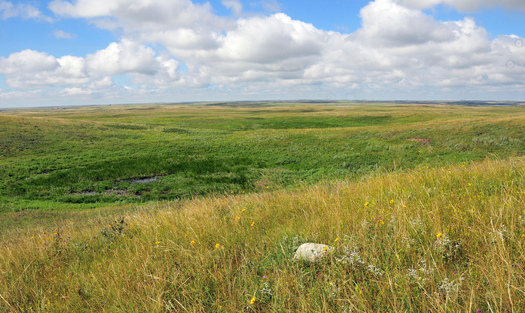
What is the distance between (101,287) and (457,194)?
525cm

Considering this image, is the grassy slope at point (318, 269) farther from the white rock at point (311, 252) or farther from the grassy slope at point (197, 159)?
the grassy slope at point (197, 159)

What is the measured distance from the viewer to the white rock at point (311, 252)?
9.74ft

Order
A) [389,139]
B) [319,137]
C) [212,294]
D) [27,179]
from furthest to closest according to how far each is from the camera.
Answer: [319,137] → [389,139] → [27,179] → [212,294]

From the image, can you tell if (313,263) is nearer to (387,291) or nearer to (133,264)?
(387,291)

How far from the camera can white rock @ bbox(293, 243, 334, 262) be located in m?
2.97

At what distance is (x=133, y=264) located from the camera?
350 centimetres

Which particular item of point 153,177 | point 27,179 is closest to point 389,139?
point 153,177

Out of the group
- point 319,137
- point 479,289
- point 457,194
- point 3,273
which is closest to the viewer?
point 479,289

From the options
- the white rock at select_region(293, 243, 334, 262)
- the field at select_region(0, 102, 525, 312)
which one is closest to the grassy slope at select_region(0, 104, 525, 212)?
the field at select_region(0, 102, 525, 312)

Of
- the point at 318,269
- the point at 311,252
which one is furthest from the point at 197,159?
the point at 318,269

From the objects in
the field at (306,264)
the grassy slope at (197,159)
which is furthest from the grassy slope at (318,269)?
the grassy slope at (197,159)

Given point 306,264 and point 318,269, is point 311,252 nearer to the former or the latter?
point 306,264

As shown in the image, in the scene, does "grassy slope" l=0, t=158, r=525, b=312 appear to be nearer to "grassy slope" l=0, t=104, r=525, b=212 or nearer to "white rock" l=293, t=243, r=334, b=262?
"white rock" l=293, t=243, r=334, b=262

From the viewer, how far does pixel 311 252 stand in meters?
3.07
